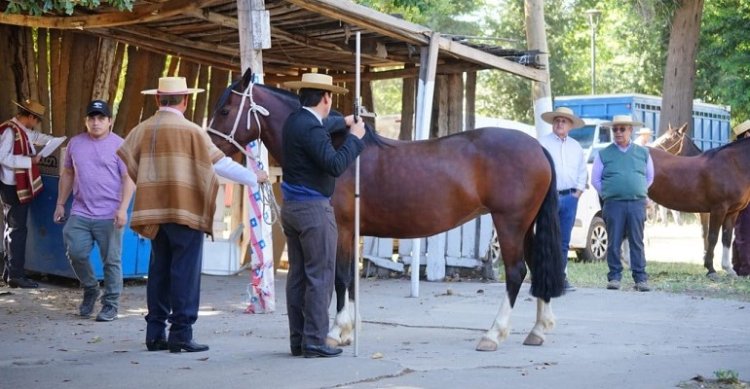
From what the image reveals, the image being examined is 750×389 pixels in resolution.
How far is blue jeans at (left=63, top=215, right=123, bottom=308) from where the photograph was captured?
1030 centimetres

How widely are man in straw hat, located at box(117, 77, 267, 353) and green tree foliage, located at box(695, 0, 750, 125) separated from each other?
83.7 feet

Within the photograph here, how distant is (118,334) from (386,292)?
4.36m

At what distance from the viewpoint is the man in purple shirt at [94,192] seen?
404 inches

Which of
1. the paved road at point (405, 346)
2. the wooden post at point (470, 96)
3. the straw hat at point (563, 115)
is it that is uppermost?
the wooden post at point (470, 96)

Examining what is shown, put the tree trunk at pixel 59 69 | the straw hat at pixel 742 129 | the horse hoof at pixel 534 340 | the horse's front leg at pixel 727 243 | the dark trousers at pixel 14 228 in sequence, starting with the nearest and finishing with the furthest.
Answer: the horse hoof at pixel 534 340 < the dark trousers at pixel 14 228 < the tree trunk at pixel 59 69 < the horse's front leg at pixel 727 243 < the straw hat at pixel 742 129

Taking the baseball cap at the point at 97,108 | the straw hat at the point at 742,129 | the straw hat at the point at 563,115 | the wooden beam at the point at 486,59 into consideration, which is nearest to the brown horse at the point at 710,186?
the straw hat at the point at 742,129

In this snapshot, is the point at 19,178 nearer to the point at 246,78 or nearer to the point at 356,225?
the point at 246,78

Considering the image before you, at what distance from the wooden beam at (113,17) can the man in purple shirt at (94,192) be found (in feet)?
7.94

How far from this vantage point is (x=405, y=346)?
900 centimetres

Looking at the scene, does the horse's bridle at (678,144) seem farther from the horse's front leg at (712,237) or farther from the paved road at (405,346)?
the paved road at (405,346)

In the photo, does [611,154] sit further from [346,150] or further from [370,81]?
[346,150]

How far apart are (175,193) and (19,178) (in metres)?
5.19

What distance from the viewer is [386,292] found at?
13.4 metres

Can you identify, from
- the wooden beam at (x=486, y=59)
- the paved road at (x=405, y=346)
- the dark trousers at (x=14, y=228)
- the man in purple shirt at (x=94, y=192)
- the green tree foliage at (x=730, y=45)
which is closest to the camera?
the paved road at (x=405, y=346)
